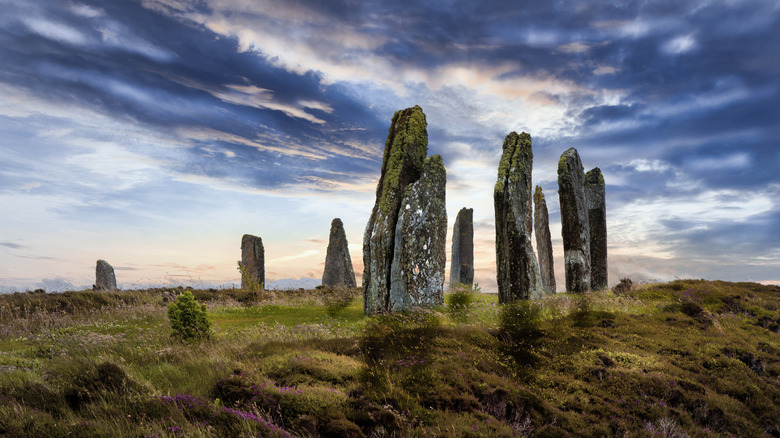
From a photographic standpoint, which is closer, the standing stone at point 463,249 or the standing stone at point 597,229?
the standing stone at point 597,229

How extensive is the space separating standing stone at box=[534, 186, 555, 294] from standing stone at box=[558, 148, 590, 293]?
290 centimetres

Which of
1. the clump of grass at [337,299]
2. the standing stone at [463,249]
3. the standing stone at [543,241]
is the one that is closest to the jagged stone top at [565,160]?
the standing stone at [543,241]

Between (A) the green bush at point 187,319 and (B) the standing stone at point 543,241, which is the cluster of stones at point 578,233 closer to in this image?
(B) the standing stone at point 543,241

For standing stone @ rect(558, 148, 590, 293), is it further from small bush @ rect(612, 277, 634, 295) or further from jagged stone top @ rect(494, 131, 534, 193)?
jagged stone top @ rect(494, 131, 534, 193)

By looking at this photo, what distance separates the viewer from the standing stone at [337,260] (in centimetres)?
3048

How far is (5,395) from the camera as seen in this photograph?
6734 millimetres

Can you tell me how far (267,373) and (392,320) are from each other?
623 centimetres

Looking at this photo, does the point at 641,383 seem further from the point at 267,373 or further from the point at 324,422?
the point at 267,373

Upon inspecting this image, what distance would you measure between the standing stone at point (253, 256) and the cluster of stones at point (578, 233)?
62.8 feet

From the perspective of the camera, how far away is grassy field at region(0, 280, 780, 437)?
5.97 m

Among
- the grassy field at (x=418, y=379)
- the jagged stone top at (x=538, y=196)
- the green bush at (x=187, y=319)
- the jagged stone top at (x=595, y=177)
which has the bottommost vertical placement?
the grassy field at (x=418, y=379)

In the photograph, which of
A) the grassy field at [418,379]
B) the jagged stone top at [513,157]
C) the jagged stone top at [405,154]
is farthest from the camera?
the jagged stone top at [513,157]

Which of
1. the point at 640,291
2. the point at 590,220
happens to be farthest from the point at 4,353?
the point at 590,220

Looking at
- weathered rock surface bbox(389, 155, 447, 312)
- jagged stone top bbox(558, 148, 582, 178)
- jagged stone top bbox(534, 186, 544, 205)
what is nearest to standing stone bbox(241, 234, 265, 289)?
weathered rock surface bbox(389, 155, 447, 312)
